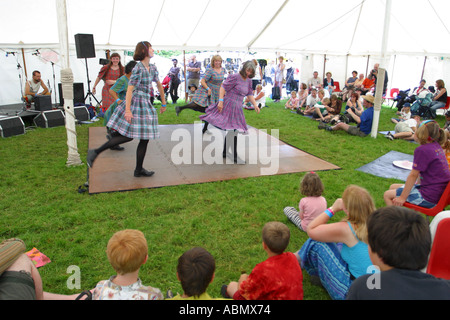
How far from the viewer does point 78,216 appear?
11.7ft

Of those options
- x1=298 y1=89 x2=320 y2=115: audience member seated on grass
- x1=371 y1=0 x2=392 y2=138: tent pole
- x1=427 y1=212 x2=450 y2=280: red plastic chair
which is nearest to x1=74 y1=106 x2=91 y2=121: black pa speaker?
x1=298 y1=89 x2=320 y2=115: audience member seated on grass

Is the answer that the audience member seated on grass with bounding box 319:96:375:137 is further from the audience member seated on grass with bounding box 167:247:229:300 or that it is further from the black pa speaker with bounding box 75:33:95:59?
the audience member seated on grass with bounding box 167:247:229:300

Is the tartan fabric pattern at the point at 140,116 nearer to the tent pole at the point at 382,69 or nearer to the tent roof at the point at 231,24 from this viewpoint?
the tent roof at the point at 231,24

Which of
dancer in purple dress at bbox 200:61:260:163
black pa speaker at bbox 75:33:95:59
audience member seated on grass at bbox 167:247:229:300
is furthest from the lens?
black pa speaker at bbox 75:33:95:59

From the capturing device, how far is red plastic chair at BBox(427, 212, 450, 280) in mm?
1955

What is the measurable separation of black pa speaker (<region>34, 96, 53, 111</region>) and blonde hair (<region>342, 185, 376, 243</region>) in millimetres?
8644

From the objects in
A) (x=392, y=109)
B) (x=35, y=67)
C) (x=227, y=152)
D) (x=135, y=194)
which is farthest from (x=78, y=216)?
(x=392, y=109)

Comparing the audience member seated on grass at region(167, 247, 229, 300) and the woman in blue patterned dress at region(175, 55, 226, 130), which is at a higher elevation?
the woman in blue patterned dress at region(175, 55, 226, 130)

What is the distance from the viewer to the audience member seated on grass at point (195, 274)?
1634 mm

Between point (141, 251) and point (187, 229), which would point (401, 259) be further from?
point (187, 229)

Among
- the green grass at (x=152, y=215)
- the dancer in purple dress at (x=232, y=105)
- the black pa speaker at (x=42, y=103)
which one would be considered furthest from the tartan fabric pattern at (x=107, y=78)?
the black pa speaker at (x=42, y=103)

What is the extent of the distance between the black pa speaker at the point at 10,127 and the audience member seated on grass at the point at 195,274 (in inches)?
273

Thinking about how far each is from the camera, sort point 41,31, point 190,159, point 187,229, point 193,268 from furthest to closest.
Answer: point 41,31, point 190,159, point 187,229, point 193,268
